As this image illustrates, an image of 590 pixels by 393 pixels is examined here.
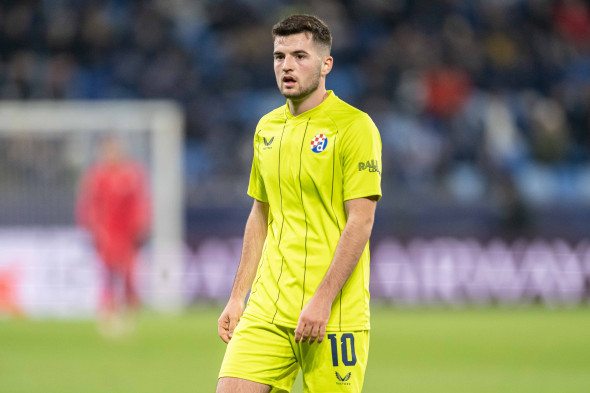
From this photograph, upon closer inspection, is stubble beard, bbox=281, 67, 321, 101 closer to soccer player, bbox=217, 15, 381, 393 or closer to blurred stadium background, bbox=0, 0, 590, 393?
soccer player, bbox=217, 15, 381, 393

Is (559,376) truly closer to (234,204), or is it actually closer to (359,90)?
(234,204)

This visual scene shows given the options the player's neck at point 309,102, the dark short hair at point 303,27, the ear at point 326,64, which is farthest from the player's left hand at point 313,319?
the dark short hair at point 303,27

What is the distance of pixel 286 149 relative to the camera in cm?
418

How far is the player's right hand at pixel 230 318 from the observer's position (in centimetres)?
437

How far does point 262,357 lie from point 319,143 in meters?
0.85

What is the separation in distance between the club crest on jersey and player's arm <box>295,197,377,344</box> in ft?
0.78

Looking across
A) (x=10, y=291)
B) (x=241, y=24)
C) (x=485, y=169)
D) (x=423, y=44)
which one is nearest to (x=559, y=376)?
(x=485, y=169)

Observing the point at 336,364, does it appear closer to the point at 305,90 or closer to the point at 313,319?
the point at 313,319

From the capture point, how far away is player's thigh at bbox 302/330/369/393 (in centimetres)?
402

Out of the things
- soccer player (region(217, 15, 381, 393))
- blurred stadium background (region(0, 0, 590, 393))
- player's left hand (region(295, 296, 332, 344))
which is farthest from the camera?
blurred stadium background (region(0, 0, 590, 393))

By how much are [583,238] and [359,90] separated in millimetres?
4686

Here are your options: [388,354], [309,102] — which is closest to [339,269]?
[309,102]

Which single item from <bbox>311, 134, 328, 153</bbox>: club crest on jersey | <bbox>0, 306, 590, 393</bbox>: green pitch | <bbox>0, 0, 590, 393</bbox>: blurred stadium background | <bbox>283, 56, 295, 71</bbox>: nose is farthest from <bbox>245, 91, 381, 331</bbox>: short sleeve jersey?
<bbox>0, 0, 590, 393</bbox>: blurred stadium background

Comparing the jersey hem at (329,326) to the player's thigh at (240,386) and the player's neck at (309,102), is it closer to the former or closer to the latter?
the player's thigh at (240,386)
